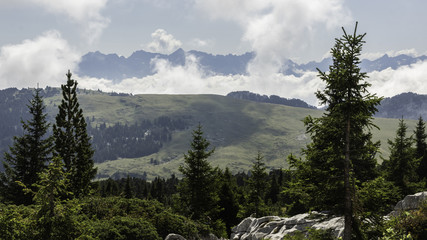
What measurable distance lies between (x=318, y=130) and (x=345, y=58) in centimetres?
397

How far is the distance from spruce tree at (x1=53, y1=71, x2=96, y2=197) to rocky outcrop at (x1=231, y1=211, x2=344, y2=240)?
986 inches

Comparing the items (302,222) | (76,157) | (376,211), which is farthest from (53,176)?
(76,157)

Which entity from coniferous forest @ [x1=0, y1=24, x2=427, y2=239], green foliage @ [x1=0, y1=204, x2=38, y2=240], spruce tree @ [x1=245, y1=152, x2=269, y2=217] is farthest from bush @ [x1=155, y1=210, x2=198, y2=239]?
spruce tree @ [x1=245, y1=152, x2=269, y2=217]

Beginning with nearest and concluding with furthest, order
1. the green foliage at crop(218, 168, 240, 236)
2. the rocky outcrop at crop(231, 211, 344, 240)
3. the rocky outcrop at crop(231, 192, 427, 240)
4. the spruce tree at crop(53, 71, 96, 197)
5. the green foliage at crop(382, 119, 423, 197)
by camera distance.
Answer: the rocky outcrop at crop(231, 192, 427, 240)
the rocky outcrop at crop(231, 211, 344, 240)
the green foliage at crop(382, 119, 423, 197)
the spruce tree at crop(53, 71, 96, 197)
the green foliage at crop(218, 168, 240, 236)

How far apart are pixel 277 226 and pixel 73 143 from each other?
34110mm

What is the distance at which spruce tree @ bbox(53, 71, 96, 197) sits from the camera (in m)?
47.1

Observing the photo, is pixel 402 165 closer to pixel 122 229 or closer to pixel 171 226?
pixel 171 226

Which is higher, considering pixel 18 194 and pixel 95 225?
pixel 95 225

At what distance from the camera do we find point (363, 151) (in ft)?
52.0

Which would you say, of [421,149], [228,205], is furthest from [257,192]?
[421,149]

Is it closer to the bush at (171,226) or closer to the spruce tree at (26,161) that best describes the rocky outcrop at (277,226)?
the bush at (171,226)

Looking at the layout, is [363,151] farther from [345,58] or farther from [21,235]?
[21,235]

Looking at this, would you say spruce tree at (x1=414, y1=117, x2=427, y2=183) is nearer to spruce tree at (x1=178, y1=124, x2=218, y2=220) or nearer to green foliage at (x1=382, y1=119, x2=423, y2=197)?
green foliage at (x1=382, y1=119, x2=423, y2=197)

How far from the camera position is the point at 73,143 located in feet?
158
